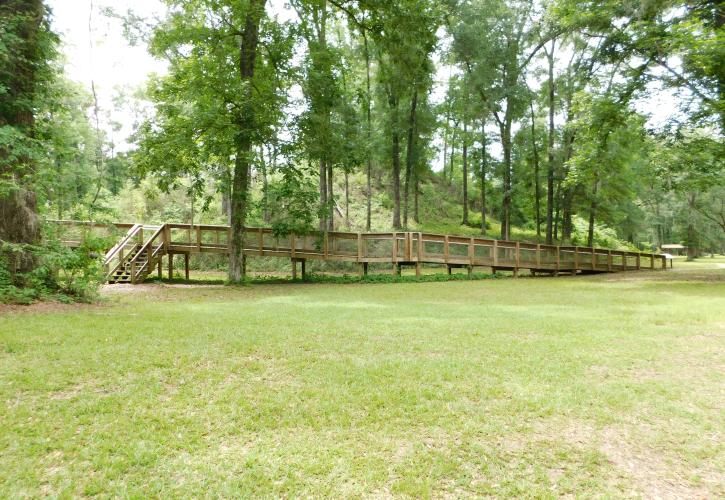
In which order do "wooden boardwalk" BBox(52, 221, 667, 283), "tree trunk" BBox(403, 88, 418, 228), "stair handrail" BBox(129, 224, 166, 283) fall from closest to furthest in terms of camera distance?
"stair handrail" BBox(129, 224, 166, 283) → "wooden boardwalk" BBox(52, 221, 667, 283) → "tree trunk" BBox(403, 88, 418, 228)

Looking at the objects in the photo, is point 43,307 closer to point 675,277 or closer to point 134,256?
point 134,256

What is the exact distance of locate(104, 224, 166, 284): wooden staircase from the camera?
44.4 feet

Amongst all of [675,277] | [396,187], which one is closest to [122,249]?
[396,187]

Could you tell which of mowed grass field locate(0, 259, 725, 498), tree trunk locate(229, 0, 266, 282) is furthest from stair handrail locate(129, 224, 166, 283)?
mowed grass field locate(0, 259, 725, 498)

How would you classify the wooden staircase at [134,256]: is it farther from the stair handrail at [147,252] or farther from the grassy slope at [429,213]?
the grassy slope at [429,213]

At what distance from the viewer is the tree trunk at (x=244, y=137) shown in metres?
12.1

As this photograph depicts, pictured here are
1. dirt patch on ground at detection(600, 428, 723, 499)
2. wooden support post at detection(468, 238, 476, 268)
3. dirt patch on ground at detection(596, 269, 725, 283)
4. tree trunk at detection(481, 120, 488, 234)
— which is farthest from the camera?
tree trunk at detection(481, 120, 488, 234)

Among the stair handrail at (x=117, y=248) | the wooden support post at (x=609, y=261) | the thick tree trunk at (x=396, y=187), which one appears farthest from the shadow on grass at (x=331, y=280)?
the wooden support post at (x=609, y=261)

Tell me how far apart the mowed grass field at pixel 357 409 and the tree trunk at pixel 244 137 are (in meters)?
7.10

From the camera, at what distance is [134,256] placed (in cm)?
1417

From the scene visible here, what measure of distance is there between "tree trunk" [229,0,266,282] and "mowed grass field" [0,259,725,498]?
7099 millimetres

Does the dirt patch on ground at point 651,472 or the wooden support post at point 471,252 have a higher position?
the wooden support post at point 471,252

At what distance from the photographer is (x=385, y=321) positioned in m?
7.08

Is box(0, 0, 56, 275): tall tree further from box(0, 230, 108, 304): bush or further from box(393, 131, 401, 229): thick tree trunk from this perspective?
box(393, 131, 401, 229): thick tree trunk
